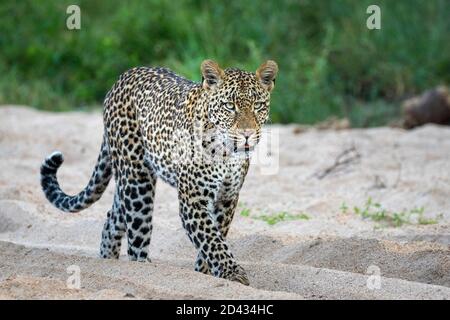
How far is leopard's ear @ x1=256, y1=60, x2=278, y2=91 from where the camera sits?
774cm

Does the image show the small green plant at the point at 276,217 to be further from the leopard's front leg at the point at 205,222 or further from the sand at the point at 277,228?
the leopard's front leg at the point at 205,222

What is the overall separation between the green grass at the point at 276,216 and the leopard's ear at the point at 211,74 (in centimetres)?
271

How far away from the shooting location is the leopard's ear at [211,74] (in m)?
7.67

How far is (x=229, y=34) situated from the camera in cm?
1769

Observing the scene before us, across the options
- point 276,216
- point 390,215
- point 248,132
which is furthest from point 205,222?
point 390,215

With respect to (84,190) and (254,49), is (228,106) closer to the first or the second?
(84,190)

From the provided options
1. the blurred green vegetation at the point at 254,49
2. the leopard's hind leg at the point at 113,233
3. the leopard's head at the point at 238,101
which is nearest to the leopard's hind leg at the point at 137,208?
the leopard's hind leg at the point at 113,233

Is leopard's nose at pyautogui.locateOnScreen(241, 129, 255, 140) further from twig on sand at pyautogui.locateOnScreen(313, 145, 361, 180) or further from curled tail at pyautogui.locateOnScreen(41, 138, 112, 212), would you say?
twig on sand at pyautogui.locateOnScreen(313, 145, 361, 180)

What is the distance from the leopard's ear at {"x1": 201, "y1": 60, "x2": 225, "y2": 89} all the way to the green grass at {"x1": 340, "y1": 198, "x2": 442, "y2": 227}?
2969 mm

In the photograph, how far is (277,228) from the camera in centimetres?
1000

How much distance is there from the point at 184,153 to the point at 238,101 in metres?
0.56

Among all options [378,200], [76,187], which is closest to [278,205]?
[378,200]
